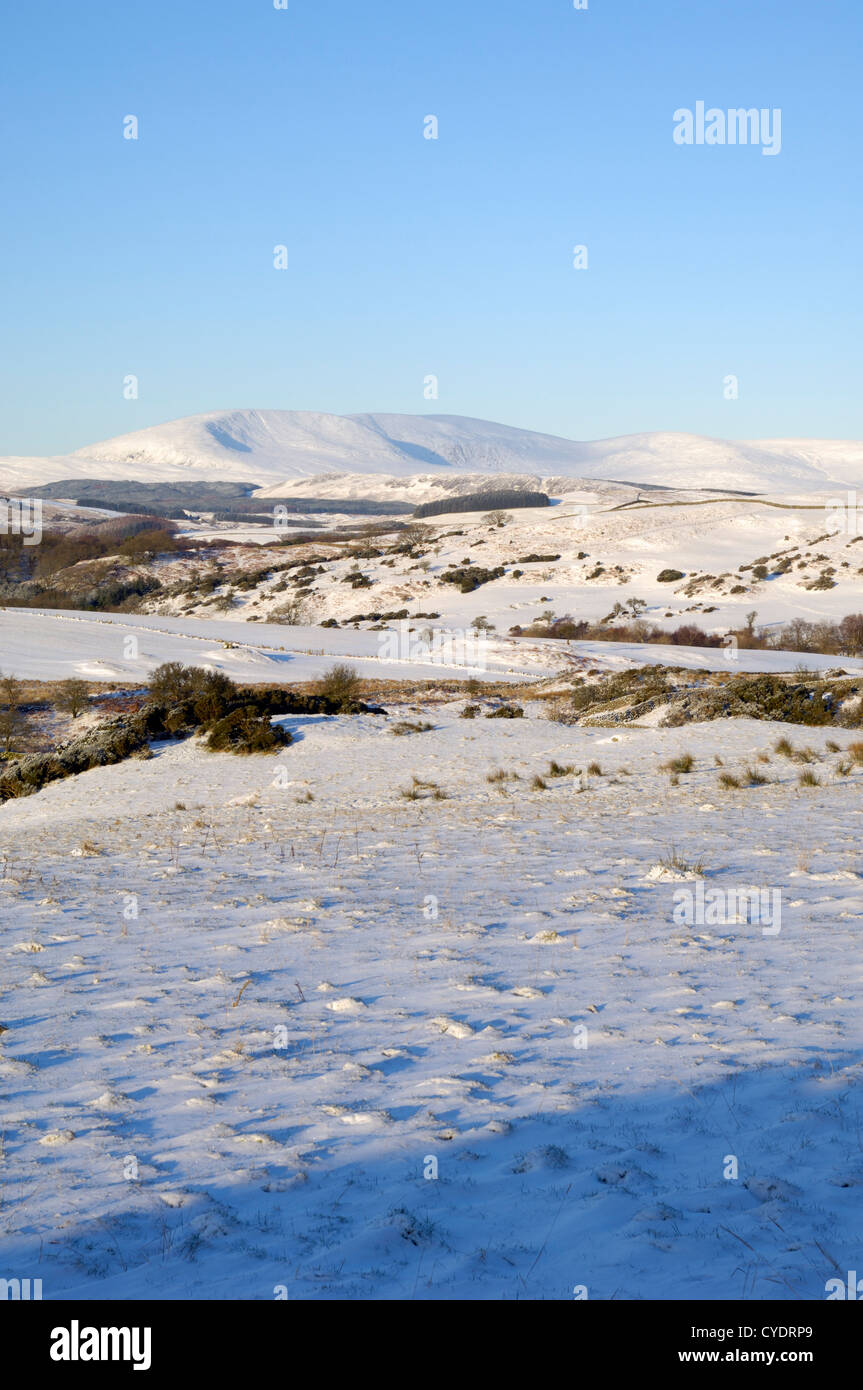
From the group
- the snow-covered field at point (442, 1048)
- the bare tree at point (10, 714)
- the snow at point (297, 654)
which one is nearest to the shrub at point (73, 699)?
the bare tree at point (10, 714)

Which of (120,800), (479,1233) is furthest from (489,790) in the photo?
(479,1233)

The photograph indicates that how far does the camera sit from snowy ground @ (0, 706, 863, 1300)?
3.54m

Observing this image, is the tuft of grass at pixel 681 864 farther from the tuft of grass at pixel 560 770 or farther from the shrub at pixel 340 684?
the shrub at pixel 340 684

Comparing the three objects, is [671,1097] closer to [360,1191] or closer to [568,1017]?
[568,1017]

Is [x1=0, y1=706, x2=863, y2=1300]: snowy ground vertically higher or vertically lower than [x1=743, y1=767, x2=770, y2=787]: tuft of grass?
higher

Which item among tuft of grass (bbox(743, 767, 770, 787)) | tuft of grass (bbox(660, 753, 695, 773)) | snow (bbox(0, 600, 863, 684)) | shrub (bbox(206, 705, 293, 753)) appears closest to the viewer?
tuft of grass (bbox(743, 767, 770, 787))

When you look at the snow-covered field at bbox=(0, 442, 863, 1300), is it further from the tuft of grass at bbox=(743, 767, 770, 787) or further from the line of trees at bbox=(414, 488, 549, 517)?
the line of trees at bbox=(414, 488, 549, 517)

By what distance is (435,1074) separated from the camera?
4957mm

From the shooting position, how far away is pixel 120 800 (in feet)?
58.3

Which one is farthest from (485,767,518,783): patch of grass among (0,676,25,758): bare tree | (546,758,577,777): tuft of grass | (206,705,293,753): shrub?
(0,676,25,758): bare tree

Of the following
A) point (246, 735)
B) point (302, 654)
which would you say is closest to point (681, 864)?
point (246, 735)

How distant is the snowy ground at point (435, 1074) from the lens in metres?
3.54

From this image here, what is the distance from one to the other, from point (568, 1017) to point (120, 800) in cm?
1357

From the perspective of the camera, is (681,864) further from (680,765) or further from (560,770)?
(560,770)
